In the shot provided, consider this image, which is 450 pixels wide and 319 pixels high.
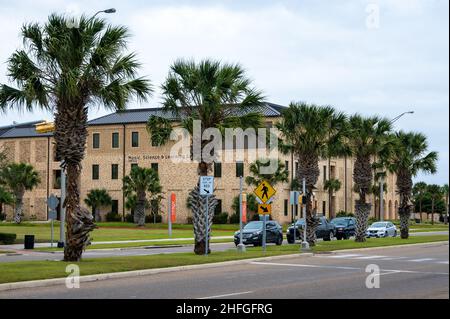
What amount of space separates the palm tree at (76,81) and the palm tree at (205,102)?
5.36 metres

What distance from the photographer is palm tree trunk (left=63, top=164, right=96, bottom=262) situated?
2278 centimetres

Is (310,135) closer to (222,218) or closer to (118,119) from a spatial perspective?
(222,218)

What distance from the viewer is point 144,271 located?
20797 millimetres

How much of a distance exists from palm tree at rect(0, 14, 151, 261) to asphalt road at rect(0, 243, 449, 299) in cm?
448

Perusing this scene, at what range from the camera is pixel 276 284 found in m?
17.7

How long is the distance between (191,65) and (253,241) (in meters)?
12.9

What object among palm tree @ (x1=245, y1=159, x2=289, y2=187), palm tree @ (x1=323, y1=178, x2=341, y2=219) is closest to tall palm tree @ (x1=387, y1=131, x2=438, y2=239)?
palm tree @ (x1=245, y1=159, x2=289, y2=187)

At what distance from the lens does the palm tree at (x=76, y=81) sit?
2262cm

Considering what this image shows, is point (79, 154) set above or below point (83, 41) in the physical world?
below

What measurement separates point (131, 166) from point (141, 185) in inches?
303

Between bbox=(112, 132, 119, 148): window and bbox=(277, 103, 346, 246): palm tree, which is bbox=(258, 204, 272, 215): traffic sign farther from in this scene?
bbox=(112, 132, 119, 148): window
